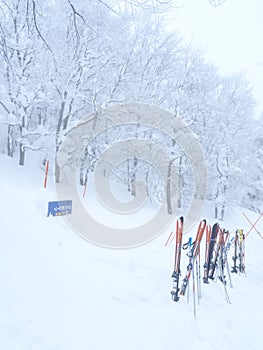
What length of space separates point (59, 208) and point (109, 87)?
900 cm

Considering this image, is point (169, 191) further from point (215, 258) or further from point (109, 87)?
point (215, 258)

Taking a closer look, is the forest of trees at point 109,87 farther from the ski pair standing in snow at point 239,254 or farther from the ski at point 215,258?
the ski pair standing in snow at point 239,254

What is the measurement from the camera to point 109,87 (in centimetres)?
1438

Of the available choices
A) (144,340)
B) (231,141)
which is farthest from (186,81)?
(144,340)

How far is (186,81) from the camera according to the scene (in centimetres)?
1691

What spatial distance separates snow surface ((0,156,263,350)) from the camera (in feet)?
10.4

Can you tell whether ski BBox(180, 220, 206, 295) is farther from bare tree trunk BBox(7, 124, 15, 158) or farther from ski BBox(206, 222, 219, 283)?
bare tree trunk BBox(7, 124, 15, 158)

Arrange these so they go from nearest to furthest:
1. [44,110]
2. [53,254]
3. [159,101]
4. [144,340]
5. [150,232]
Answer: [144,340], [53,254], [150,232], [159,101], [44,110]

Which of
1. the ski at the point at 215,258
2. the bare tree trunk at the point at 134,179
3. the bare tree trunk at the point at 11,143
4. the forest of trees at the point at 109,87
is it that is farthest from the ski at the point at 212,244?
the bare tree trunk at the point at 11,143

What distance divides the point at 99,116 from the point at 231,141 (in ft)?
34.7

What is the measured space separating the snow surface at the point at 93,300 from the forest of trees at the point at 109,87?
19.2 feet

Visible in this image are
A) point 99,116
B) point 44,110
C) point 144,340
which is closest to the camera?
point 144,340

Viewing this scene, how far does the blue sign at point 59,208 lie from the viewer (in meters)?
6.97

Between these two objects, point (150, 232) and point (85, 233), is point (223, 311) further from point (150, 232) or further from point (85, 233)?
point (150, 232)
